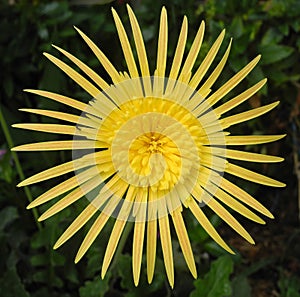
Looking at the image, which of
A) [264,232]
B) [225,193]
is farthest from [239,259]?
[225,193]

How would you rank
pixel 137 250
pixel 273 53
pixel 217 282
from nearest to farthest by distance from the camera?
pixel 137 250
pixel 217 282
pixel 273 53

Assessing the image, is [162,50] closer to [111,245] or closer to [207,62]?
[207,62]

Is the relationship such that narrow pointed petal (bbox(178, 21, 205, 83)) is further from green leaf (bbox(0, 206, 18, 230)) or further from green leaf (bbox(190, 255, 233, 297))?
green leaf (bbox(0, 206, 18, 230))

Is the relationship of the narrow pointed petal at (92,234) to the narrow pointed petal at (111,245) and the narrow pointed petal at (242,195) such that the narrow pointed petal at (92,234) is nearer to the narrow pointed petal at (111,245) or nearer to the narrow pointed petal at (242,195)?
the narrow pointed petal at (111,245)

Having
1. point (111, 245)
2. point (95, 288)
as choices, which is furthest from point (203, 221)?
point (95, 288)

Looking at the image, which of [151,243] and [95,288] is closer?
[151,243]

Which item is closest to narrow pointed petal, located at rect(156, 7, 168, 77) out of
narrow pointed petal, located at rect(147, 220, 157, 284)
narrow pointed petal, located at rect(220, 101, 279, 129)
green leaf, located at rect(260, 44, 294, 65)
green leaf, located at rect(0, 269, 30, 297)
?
narrow pointed petal, located at rect(220, 101, 279, 129)
